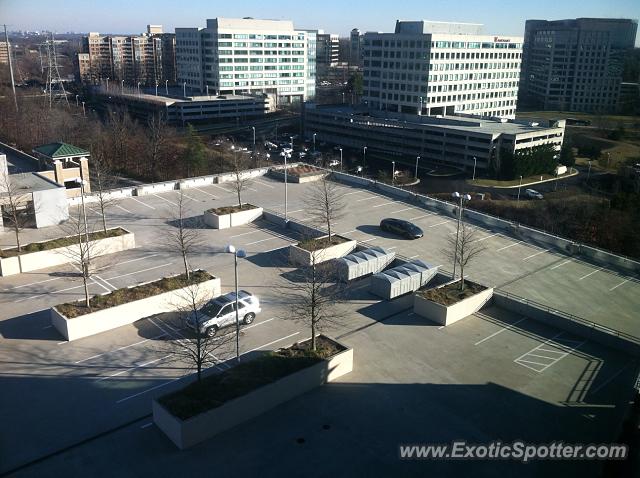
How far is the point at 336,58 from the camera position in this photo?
173125 mm

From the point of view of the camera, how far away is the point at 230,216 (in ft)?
96.3

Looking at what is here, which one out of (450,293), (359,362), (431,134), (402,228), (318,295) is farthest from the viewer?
(431,134)

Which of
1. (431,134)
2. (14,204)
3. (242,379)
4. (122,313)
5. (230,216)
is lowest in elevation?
(122,313)

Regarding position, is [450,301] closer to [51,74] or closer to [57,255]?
[57,255]

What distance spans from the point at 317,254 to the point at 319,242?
5.05 feet

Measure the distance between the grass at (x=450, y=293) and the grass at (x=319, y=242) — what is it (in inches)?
236

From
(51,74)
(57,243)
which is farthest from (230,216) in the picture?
(51,74)

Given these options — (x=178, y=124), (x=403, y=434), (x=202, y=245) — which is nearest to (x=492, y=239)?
(x=202, y=245)

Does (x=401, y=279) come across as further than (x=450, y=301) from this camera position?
Yes

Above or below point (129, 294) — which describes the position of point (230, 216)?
above

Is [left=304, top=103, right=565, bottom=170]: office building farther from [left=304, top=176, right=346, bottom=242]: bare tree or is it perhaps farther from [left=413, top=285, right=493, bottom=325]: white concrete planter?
[left=413, top=285, right=493, bottom=325]: white concrete planter

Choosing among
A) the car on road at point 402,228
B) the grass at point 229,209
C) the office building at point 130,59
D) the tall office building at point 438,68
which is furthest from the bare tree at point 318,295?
the office building at point 130,59

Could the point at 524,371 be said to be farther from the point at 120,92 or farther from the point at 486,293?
the point at 120,92

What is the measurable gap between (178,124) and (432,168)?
4167 centimetres
